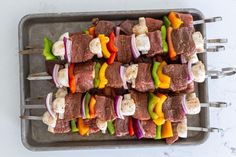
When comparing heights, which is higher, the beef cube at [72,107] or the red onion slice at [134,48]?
the red onion slice at [134,48]

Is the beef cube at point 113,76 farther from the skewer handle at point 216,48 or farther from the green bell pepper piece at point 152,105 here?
the skewer handle at point 216,48

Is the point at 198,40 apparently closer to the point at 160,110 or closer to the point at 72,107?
the point at 160,110

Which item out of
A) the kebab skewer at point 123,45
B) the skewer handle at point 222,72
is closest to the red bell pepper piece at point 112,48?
the kebab skewer at point 123,45

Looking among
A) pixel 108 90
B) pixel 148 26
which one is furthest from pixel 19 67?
pixel 148 26

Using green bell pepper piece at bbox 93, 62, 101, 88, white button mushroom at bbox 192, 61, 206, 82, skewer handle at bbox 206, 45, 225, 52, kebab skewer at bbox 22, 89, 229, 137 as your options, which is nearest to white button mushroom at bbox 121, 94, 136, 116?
kebab skewer at bbox 22, 89, 229, 137

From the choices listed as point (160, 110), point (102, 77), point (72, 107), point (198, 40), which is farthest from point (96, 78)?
point (198, 40)

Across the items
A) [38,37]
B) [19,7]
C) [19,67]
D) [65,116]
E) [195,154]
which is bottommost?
[195,154]

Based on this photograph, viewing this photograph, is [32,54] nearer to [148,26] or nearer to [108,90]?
[108,90]

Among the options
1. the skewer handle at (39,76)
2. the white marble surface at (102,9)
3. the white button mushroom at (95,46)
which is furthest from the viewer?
the white marble surface at (102,9)
